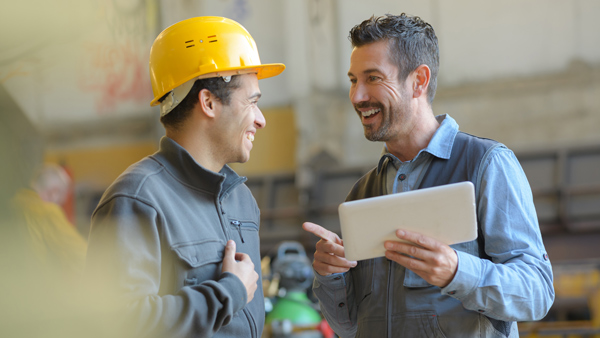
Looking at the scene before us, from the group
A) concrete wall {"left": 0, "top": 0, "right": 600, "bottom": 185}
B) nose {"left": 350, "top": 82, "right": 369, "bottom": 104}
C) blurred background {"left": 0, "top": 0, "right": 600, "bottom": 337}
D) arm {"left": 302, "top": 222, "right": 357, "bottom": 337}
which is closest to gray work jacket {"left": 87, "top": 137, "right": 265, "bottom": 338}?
arm {"left": 302, "top": 222, "right": 357, "bottom": 337}

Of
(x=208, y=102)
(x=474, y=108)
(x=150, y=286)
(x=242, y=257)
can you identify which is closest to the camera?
(x=150, y=286)

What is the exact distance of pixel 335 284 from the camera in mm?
2006

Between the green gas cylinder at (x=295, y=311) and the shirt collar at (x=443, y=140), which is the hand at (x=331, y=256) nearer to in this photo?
the shirt collar at (x=443, y=140)

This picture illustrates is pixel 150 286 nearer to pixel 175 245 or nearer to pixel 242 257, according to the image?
pixel 175 245

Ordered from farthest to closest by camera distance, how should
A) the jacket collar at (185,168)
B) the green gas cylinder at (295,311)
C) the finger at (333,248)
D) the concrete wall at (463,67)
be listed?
the concrete wall at (463,67)
the green gas cylinder at (295,311)
the finger at (333,248)
the jacket collar at (185,168)

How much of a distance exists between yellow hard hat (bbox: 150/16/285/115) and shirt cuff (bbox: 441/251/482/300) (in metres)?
0.87

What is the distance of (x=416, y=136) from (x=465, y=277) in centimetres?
63

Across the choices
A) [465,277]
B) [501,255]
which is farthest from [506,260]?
[465,277]

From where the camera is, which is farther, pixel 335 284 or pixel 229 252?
pixel 335 284

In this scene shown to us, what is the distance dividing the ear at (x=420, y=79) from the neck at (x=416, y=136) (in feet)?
0.28

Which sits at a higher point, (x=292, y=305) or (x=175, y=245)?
(x=175, y=245)

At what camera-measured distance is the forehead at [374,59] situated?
2.00 metres

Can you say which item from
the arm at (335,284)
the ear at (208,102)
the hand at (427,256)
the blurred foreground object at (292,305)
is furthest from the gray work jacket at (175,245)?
the blurred foreground object at (292,305)

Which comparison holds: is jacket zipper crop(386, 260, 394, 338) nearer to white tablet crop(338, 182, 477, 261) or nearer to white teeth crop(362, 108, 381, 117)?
white tablet crop(338, 182, 477, 261)
